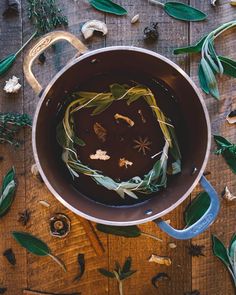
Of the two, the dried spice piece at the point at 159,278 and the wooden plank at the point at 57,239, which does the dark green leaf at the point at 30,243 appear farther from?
the dried spice piece at the point at 159,278

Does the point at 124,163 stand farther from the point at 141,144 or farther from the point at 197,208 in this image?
the point at 197,208

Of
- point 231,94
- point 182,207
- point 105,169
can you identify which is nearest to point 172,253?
point 182,207

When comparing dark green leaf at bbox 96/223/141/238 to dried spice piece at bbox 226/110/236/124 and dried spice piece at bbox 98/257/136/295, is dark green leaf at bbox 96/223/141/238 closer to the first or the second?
dried spice piece at bbox 98/257/136/295

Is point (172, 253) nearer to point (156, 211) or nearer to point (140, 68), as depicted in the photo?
point (156, 211)

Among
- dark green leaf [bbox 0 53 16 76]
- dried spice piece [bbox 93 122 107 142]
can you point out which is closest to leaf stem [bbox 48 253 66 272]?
A: dried spice piece [bbox 93 122 107 142]

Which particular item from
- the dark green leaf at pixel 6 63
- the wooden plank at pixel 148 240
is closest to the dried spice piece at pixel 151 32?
the wooden plank at pixel 148 240
